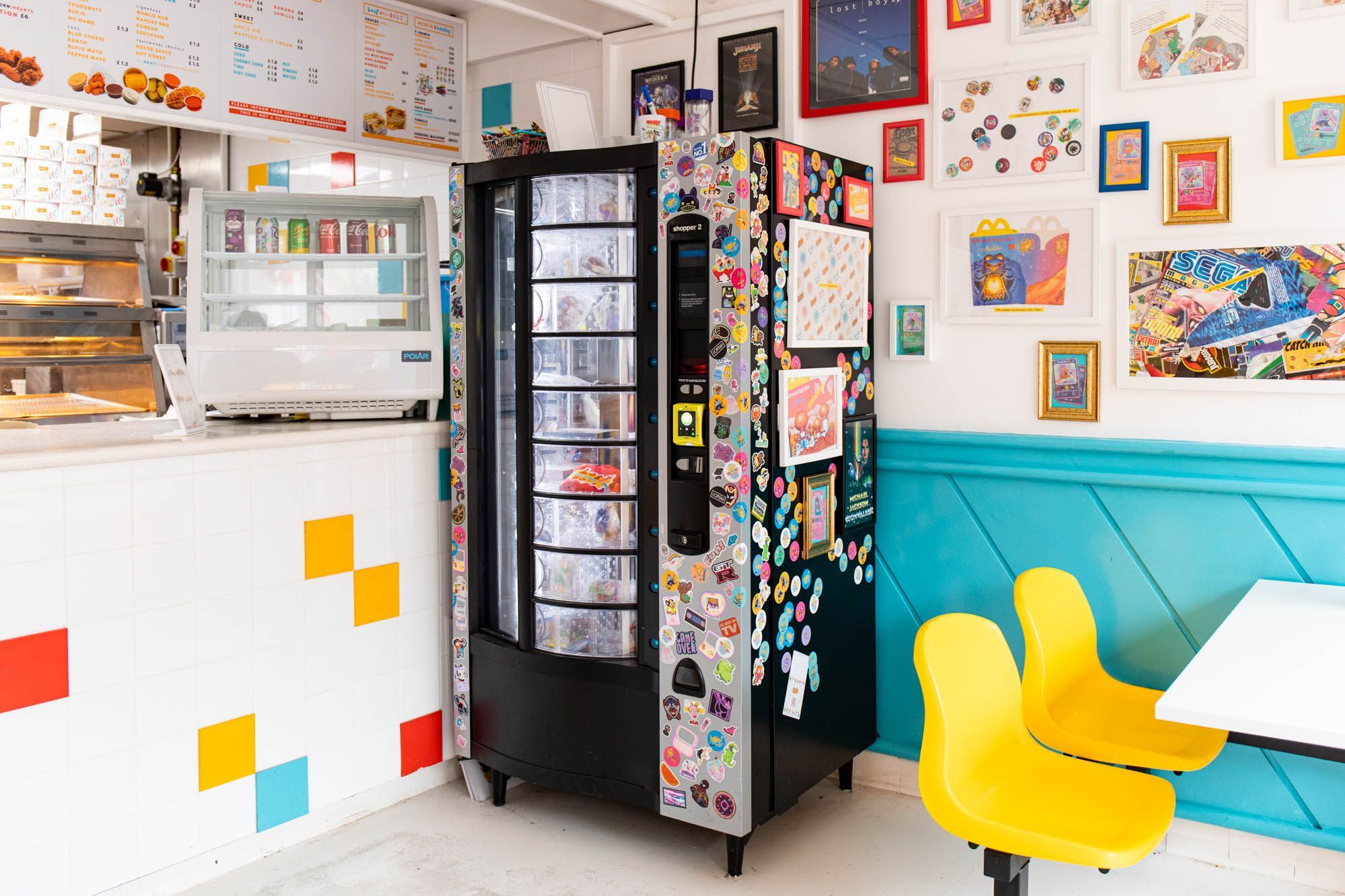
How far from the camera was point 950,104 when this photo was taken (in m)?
3.21

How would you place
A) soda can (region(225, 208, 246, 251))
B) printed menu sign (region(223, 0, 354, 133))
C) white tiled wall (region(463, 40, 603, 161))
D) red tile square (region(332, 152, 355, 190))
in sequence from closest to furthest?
soda can (region(225, 208, 246, 251)), printed menu sign (region(223, 0, 354, 133)), white tiled wall (region(463, 40, 603, 161)), red tile square (region(332, 152, 355, 190))

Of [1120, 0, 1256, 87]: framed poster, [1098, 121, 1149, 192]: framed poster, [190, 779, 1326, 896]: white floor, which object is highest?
[1120, 0, 1256, 87]: framed poster

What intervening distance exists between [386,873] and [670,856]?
0.79m

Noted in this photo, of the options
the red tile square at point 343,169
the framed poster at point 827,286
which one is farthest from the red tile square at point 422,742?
the red tile square at point 343,169

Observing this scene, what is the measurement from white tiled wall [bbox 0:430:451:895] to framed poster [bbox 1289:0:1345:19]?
2.67m

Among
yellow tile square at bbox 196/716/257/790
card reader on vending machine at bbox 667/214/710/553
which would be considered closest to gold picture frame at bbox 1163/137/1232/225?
card reader on vending machine at bbox 667/214/710/553

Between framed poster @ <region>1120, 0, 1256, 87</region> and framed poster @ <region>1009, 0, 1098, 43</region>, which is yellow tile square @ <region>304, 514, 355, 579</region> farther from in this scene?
framed poster @ <region>1120, 0, 1256, 87</region>

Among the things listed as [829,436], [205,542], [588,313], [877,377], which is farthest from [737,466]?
[205,542]

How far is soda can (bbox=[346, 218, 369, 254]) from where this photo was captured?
342 centimetres

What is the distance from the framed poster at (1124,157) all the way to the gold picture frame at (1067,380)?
44 centimetres

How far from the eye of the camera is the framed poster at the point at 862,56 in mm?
3254

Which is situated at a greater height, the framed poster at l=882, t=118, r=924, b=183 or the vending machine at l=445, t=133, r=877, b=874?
→ the framed poster at l=882, t=118, r=924, b=183

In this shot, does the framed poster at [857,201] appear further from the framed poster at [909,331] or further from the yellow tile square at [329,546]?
the yellow tile square at [329,546]

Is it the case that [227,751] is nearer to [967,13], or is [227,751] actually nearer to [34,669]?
[34,669]
